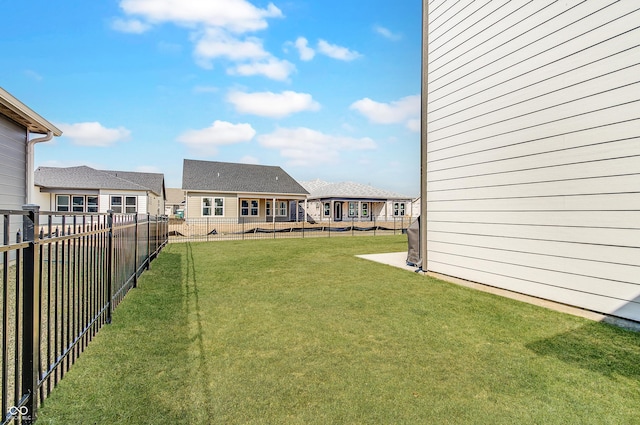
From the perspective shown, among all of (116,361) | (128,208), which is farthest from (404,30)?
(128,208)

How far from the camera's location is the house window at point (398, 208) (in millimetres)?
33156

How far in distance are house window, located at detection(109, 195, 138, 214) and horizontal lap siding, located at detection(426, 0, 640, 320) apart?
70.6ft

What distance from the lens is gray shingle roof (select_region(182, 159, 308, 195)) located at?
974 inches

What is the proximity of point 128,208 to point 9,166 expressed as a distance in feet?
52.2

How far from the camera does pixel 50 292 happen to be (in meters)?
2.48

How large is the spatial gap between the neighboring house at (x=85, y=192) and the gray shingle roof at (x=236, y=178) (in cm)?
350

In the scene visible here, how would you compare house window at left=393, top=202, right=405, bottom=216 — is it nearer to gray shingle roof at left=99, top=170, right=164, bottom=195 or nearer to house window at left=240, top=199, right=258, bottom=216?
house window at left=240, top=199, right=258, bottom=216

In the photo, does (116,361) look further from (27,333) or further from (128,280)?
(128,280)

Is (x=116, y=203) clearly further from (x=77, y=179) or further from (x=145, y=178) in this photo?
(x=145, y=178)

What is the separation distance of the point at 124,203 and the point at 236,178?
27.3 ft

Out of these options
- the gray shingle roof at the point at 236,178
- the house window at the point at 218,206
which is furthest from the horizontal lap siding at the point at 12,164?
the house window at the point at 218,206

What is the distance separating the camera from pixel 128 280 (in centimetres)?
555

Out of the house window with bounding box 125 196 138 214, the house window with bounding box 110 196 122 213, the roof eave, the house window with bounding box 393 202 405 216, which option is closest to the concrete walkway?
the roof eave

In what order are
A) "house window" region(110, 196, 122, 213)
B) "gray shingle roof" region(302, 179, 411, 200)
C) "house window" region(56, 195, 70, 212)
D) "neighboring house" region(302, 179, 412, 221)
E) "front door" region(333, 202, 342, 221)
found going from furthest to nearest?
"front door" region(333, 202, 342, 221) → "neighboring house" region(302, 179, 412, 221) → "gray shingle roof" region(302, 179, 411, 200) → "house window" region(110, 196, 122, 213) → "house window" region(56, 195, 70, 212)
